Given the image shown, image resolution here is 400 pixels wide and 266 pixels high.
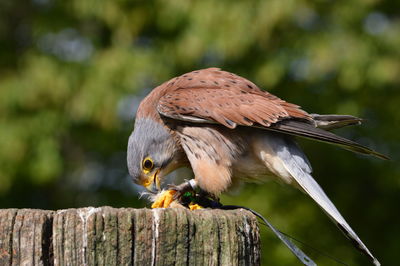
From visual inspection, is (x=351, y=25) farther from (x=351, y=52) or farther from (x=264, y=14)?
(x=264, y=14)

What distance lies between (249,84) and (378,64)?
3193 millimetres

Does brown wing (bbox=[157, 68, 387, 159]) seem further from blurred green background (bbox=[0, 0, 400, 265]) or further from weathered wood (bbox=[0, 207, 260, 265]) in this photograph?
blurred green background (bbox=[0, 0, 400, 265])

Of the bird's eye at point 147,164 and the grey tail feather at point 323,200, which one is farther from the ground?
the grey tail feather at point 323,200

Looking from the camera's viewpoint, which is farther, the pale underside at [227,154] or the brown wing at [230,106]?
the pale underside at [227,154]

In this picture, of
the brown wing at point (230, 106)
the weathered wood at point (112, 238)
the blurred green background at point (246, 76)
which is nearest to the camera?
the weathered wood at point (112, 238)

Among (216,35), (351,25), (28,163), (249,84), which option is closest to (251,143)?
(249,84)

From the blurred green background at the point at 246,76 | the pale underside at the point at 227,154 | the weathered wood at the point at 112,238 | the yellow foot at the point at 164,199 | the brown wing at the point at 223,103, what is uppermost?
the weathered wood at the point at 112,238

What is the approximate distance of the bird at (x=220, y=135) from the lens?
3.81 m

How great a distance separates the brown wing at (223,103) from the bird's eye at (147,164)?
0.35 meters

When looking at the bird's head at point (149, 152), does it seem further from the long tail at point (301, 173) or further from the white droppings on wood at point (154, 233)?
the white droppings on wood at point (154, 233)

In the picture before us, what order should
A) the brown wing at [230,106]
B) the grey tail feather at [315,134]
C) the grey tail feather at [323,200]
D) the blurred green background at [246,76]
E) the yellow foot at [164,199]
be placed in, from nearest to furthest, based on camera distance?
the grey tail feather at [323,200], the grey tail feather at [315,134], the yellow foot at [164,199], the brown wing at [230,106], the blurred green background at [246,76]

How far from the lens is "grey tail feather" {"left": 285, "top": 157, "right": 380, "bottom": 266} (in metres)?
3.30

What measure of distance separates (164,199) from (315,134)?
95 cm

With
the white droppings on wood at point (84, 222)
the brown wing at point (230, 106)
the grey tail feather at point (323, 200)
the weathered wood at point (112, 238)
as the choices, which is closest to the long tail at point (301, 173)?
the grey tail feather at point (323, 200)
